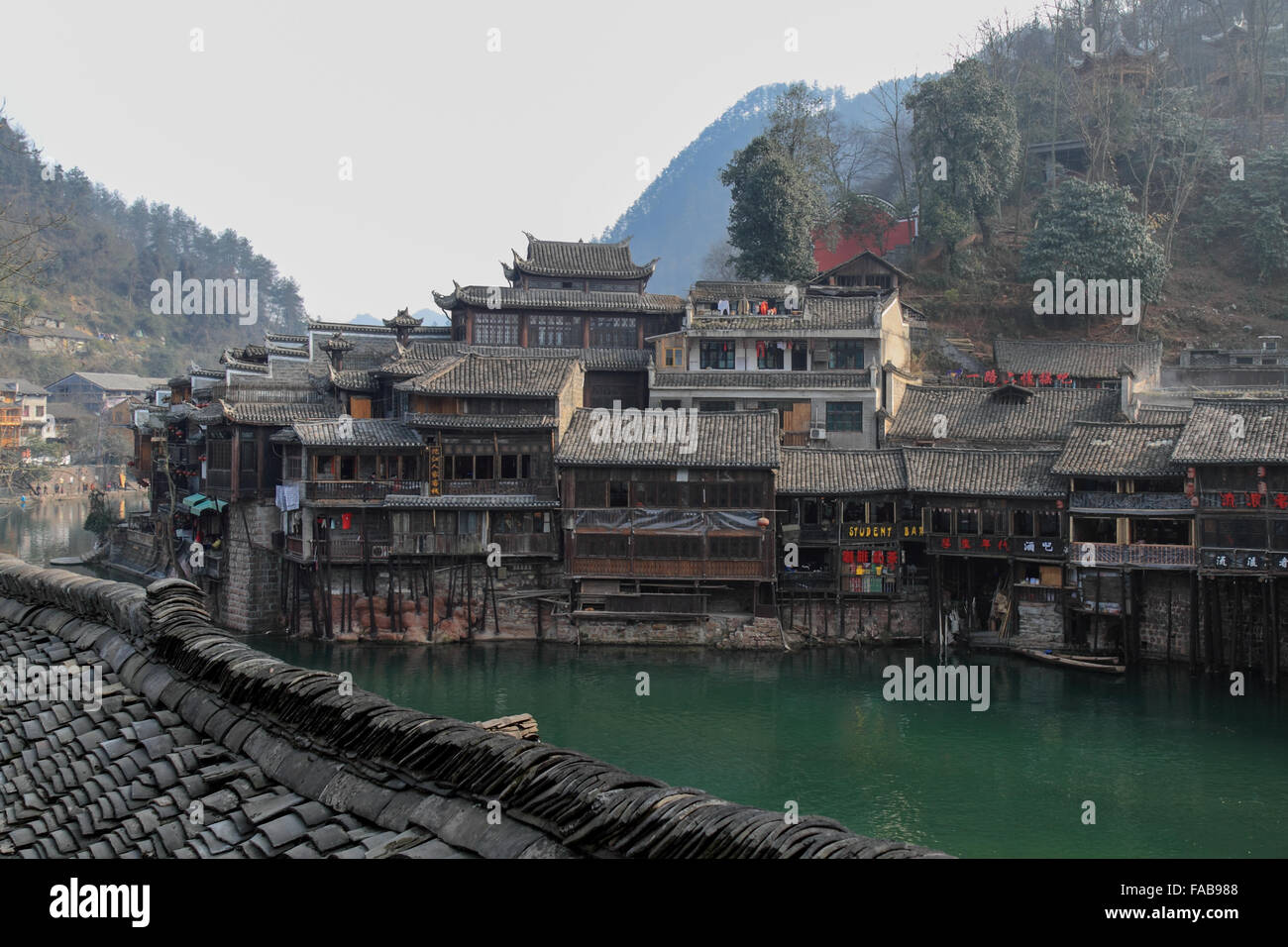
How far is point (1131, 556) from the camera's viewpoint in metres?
31.3

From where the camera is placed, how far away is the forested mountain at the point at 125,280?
331 ft

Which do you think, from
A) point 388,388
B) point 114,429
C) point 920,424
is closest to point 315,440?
point 388,388

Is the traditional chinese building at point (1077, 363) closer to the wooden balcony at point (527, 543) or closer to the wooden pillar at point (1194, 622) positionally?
the wooden pillar at point (1194, 622)

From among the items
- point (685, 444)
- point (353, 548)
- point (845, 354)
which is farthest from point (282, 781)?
point (845, 354)

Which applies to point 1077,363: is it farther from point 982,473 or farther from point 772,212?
point 772,212

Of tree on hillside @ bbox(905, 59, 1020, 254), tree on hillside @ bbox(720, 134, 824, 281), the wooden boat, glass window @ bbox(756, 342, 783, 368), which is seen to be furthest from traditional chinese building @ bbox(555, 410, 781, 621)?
tree on hillside @ bbox(905, 59, 1020, 254)

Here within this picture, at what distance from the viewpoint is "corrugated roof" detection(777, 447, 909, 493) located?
1363 inches

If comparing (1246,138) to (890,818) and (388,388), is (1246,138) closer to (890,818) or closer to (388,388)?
(388,388)

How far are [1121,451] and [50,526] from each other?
2349 inches

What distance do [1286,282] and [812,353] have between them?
1031 inches

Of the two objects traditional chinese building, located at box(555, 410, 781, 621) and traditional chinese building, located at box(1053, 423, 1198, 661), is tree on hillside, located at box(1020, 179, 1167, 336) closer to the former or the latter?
traditional chinese building, located at box(1053, 423, 1198, 661)

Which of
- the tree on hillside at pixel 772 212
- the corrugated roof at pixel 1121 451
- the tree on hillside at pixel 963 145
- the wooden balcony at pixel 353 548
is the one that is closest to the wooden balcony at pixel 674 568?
the wooden balcony at pixel 353 548

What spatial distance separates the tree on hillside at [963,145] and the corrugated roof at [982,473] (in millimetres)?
20576

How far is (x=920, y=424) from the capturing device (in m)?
39.6
